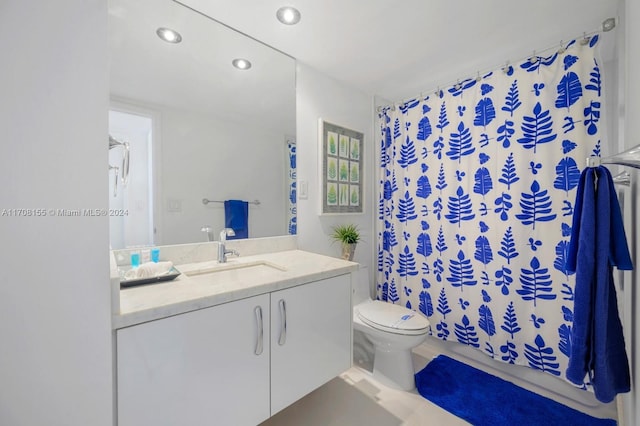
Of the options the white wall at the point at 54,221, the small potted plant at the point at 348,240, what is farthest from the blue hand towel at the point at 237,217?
the white wall at the point at 54,221

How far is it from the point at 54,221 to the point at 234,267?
86 cm

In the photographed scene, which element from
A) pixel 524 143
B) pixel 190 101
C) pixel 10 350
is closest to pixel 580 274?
pixel 524 143

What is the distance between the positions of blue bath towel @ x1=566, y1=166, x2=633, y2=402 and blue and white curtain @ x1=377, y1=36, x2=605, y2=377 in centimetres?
79

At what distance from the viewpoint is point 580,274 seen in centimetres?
87

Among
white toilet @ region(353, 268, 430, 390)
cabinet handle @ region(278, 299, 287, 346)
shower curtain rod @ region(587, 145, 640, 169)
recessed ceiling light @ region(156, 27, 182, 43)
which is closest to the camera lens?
shower curtain rod @ region(587, 145, 640, 169)

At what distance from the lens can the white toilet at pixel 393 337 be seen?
1.59m

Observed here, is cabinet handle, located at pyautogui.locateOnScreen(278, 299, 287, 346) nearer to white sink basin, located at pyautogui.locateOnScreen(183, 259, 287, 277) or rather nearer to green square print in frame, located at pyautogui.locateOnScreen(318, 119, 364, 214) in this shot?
white sink basin, located at pyautogui.locateOnScreen(183, 259, 287, 277)

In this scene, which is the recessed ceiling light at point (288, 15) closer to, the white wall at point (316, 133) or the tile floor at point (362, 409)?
the white wall at point (316, 133)

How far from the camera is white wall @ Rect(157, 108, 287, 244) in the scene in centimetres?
139

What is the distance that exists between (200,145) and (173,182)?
0.88ft

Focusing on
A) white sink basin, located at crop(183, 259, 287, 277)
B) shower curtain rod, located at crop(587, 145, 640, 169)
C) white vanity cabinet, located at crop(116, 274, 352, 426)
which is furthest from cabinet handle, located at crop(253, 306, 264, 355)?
shower curtain rod, located at crop(587, 145, 640, 169)

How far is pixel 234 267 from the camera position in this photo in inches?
56.2

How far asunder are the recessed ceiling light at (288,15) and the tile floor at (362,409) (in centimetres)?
226

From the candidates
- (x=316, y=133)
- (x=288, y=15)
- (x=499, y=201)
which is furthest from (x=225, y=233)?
(x=499, y=201)
